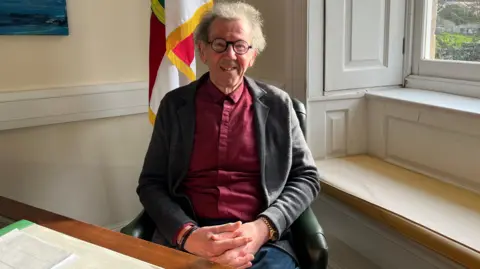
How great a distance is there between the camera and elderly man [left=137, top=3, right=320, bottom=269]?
1.50m

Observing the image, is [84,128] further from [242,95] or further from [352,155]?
[352,155]

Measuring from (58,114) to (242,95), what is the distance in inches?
36.0

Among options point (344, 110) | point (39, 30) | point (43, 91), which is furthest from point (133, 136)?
point (344, 110)

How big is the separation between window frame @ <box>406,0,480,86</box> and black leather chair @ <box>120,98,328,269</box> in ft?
3.18

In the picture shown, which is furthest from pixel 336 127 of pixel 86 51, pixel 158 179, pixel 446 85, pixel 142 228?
pixel 86 51

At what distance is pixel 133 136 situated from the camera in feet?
7.57

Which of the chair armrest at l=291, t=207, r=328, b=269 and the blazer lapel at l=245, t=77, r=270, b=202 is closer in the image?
the chair armrest at l=291, t=207, r=328, b=269

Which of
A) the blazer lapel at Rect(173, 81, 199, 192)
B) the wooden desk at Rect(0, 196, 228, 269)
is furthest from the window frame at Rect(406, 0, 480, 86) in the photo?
the wooden desk at Rect(0, 196, 228, 269)

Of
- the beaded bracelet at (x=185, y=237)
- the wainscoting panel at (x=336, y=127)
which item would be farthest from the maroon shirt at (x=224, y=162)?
the wainscoting panel at (x=336, y=127)

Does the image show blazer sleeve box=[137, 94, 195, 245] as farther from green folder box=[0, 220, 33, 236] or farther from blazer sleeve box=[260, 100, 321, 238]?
green folder box=[0, 220, 33, 236]

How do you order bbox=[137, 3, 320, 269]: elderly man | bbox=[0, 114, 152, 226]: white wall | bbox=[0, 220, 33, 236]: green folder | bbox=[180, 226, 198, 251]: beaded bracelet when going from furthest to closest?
1. bbox=[0, 114, 152, 226]: white wall
2. bbox=[137, 3, 320, 269]: elderly man
3. bbox=[180, 226, 198, 251]: beaded bracelet
4. bbox=[0, 220, 33, 236]: green folder

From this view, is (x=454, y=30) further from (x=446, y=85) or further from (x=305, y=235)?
(x=305, y=235)

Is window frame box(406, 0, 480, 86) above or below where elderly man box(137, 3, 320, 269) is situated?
above

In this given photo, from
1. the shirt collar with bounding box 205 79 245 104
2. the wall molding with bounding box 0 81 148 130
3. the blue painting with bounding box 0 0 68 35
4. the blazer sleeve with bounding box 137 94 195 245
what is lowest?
the blazer sleeve with bounding box 137 94 195 245
